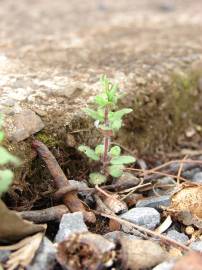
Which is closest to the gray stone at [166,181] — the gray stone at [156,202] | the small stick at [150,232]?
the gray stone at [156,202]

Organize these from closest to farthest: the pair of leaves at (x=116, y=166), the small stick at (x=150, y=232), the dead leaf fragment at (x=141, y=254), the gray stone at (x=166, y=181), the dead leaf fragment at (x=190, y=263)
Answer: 1. the dead leaf fragment at (x=190, y=263)
2. the dead leaf fragment at (x=141, y=254)
3. the small stick at (x=150, y=232)
4. the pair of leaves at (x=116, y=166)
5. the gray stone at (x=166, y=181)

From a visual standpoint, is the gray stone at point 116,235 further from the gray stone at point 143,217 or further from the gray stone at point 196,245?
the gray stone at point 196,245

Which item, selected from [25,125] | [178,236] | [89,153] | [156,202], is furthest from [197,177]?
[25,125]

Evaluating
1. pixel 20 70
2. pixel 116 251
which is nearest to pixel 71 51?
pixel 20 70

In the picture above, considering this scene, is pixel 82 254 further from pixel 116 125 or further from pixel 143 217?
pixel 116 125

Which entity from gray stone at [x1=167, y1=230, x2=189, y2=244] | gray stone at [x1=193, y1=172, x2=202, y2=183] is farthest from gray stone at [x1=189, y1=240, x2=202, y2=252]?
gray stone at [x1=193, y1=172, x2=202, y2=183]

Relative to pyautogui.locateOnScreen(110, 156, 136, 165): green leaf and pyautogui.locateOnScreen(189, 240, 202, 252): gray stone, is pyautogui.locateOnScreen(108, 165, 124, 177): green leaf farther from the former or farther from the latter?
pyautogui.locateOnScreen(189, 240, 202, 252): gray stone
